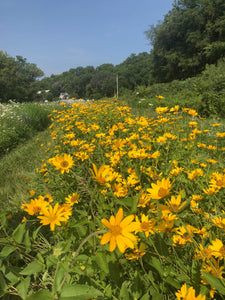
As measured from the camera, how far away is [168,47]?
25.3m

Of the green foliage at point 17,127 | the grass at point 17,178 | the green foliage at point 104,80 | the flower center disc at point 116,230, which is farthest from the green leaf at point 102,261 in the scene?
the green foliage at point 104,80

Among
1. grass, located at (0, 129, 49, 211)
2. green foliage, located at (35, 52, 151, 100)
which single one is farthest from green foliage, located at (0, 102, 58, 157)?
green foliage, located at (35, 52, 151, 100)

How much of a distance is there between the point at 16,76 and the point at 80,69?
3736cm

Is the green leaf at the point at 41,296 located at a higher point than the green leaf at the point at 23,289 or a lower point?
higher

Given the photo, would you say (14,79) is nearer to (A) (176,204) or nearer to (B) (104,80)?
(B) (104,80)

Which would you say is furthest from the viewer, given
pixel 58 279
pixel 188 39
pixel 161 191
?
pixel 188 39

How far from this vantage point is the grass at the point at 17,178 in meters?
1.88

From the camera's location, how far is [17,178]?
261 centimetres

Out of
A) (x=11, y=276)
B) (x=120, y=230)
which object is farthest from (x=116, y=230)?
(x=11, y=276)

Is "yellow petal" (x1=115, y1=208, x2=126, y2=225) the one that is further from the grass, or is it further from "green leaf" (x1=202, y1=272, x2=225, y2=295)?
the grass

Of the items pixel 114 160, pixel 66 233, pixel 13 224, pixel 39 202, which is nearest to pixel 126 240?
pixel 66 233

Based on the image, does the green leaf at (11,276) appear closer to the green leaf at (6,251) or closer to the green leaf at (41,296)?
the green leaf at (6,251)

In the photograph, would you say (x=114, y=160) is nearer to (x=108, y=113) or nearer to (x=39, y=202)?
(x=39, y=202)

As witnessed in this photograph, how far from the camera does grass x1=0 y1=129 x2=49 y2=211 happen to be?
6.18 feet
